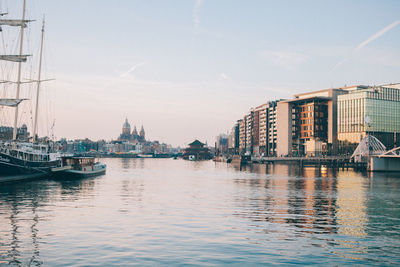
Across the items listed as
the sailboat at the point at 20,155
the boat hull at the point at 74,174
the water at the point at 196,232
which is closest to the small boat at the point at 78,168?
the boat hull at the point at 74,174

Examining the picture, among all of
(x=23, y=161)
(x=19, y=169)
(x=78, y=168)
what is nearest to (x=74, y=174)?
(x=78, y=168)

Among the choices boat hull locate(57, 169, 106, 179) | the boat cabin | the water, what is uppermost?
the boat cabin

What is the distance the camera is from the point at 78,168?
3553 inches

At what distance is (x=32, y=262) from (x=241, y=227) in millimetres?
15243

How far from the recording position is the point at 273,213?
37.6 meters

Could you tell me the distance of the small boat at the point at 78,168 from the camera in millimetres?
84438

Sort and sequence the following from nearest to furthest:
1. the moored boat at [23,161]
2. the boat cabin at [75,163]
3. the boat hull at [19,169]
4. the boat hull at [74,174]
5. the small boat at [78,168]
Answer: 1. the boat hull at [19,169]
2. the moored boat at [23,161]
3. the boat hull at [74,174]
4. the small boat at [78,168]
5. the boat cabin at [75,163]

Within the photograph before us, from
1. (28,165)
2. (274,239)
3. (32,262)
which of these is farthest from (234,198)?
(28,165)

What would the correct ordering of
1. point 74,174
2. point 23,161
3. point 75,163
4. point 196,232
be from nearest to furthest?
point 196,232 < point 23,161 < point 74,174 < point 75,163

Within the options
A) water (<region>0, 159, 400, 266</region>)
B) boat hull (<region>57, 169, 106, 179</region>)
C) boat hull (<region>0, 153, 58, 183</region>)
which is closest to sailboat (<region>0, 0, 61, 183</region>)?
boat hull (<region>0, 153, 58, 183</region>)

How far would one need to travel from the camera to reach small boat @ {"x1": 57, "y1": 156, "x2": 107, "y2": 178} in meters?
84.4

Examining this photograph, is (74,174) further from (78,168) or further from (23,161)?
(23,161)

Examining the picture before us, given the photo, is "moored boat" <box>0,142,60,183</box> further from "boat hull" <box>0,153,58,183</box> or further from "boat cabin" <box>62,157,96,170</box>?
"boat cabin" <box>62,157,96,170</box>

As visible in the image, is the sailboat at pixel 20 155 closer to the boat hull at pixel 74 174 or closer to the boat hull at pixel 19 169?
the boat hull at pixel 19 169
